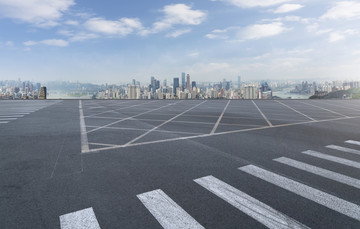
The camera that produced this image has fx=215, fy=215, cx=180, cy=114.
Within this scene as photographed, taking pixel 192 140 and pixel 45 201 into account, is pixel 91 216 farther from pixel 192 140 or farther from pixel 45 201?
pixel 192 140

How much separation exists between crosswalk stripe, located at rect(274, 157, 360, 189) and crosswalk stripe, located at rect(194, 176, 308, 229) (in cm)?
220

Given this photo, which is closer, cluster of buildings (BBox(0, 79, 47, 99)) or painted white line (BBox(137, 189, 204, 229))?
painted white line (BBox(137, 189, 204, 229))

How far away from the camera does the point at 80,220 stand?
308 centimetres

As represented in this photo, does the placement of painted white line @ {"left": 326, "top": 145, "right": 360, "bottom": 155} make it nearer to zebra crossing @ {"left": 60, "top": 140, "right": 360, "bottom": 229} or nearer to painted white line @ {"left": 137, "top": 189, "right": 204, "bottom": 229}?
zebra crossing @ {"left": 60, "top": 140, "right": 360, "bottom": 229}

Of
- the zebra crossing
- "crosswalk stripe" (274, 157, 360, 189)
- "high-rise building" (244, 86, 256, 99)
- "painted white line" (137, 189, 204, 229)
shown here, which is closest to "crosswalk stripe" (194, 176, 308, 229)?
the zebra crossing

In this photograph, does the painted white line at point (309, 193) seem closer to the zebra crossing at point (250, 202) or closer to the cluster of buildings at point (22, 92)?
the zebra crossing at point (250, 202)

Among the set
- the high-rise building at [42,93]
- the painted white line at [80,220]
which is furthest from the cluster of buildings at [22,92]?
the painted white line at [80,220]

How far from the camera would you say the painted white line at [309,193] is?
3.42 meters

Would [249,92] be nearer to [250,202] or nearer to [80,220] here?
[250,202]

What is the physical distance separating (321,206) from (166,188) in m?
2.62

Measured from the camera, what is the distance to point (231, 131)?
9.62 meters

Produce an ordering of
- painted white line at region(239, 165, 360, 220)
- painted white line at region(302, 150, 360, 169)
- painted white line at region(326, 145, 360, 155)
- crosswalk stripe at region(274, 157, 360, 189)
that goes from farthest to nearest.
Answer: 1. painted white line at region(326, 145, 360, 155)
2. painted white line at region(302, 150, 360, 169)
3. crosswalk stripe at region(274, 157, 360, 189)
4. painted white line at region(239, 165, 360, 220)

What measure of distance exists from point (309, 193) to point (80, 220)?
12.7ft

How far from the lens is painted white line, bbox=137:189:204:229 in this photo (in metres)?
3.01
